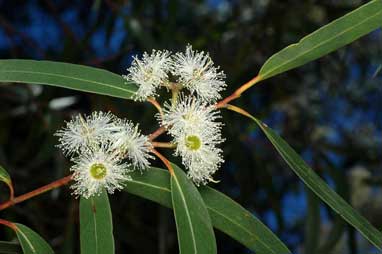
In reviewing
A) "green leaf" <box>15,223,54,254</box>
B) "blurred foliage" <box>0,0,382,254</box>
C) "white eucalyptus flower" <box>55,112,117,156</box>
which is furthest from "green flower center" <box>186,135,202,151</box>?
"blurred foliage" <box>0,0,382,254</box>

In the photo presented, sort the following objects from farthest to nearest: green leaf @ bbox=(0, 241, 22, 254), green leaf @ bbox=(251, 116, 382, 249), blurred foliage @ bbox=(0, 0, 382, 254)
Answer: blurred foliage @ bbox=(0, 0, 382, 254)
green leaf @ bbox=(0, 241, 22, 254)
green leaf @ bbox=(251, 116, 382, 249)

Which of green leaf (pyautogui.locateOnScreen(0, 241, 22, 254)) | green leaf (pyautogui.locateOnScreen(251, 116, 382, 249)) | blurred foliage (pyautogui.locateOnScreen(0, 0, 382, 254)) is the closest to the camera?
green leaf (pyautogui.locateOnScreen(251, 116, 382, 249))

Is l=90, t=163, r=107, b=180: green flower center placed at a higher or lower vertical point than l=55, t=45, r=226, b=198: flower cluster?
lower

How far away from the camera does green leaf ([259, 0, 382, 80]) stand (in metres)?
1.06

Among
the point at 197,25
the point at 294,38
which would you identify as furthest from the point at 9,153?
the point at 294,38

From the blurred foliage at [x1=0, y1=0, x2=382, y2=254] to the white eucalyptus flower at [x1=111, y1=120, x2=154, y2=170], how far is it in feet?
4.17

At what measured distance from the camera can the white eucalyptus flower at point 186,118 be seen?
976 mm

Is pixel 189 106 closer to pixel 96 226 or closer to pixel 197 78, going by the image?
pixel 197 78

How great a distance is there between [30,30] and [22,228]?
289cm

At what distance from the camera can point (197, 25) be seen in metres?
3.28

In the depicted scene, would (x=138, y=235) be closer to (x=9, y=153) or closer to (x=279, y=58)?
(x=9, y=153)

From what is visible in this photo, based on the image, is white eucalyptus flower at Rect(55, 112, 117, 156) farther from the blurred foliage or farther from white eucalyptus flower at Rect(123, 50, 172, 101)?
the blurred foliage

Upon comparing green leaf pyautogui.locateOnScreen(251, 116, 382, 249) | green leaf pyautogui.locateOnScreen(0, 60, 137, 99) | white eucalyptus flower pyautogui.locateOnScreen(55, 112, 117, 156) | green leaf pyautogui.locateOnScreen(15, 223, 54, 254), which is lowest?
green leaf pyautogui.locateOnScreen(251, 116, 382, 249)

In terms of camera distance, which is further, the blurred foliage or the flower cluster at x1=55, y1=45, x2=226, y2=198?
the blurred foliage
